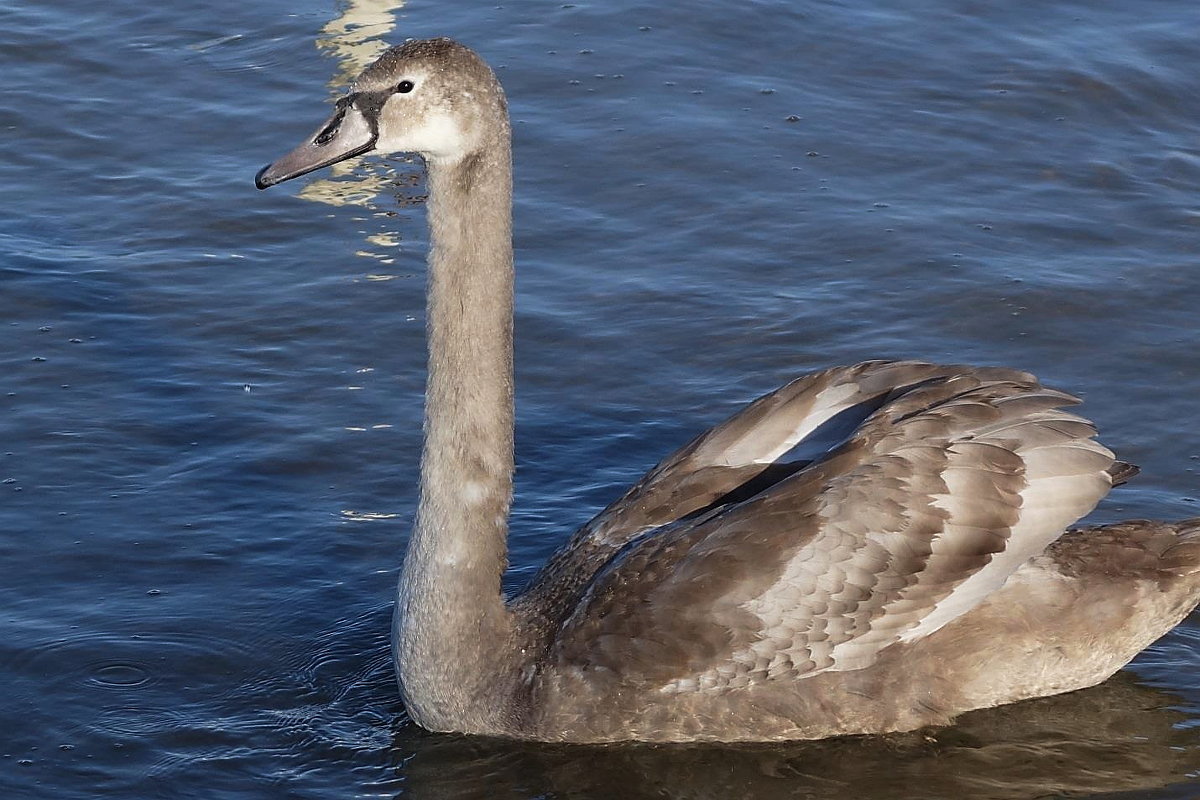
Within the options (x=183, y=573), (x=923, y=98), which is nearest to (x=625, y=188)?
(x=923, y=98)

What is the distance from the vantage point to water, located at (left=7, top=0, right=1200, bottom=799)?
24.7 ft

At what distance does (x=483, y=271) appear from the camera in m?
7.18

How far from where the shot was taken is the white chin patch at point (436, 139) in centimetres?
702

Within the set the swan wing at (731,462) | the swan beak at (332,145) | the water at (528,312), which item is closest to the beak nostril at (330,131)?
the swan beak at (332,145)

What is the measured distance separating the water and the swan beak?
2.01 metres

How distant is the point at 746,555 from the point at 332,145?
2.07 meters

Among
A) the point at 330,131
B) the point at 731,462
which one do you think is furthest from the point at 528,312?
the point at 330,131

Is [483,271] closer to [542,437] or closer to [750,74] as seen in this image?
[542,437]

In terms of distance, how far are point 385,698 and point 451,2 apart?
317 inches

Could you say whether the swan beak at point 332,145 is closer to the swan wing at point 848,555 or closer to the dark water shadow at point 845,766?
the swan wing at point 848,555

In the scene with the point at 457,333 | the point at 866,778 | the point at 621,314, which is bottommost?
the point at 866,778

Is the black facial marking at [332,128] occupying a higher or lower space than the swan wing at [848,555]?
higher

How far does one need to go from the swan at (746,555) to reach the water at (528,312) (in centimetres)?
23

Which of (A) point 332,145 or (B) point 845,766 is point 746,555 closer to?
(B) point 845,766
